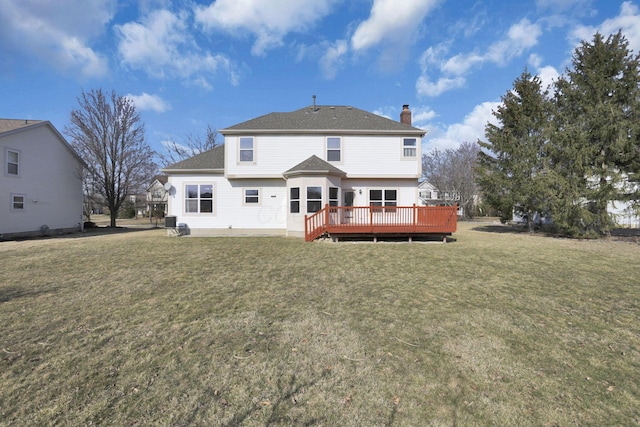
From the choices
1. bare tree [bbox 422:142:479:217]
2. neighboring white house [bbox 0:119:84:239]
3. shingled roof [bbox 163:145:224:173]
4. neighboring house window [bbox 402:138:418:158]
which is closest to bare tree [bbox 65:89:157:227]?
neighboring white house [bbox 0:119:84:239]

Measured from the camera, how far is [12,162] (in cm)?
1582

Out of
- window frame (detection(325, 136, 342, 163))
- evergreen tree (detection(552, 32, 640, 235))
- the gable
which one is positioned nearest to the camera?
evergreen tree (detection(552, 32, 640, 235))

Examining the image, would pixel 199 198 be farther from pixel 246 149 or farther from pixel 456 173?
pixel 456 173

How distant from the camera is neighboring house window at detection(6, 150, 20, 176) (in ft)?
51.2

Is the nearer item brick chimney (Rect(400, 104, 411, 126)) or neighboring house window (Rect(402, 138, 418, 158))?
neighboring house window (Rect(402, 138, 418, 158))

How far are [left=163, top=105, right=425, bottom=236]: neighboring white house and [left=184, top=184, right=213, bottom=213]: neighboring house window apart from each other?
53 mm

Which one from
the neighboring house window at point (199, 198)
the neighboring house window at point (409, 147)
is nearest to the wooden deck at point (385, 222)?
the neighboring house window at point (409, 147)

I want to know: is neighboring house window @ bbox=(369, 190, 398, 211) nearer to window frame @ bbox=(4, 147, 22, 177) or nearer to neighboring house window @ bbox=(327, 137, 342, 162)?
neighboring house window @ bbox=(327, 137, 342, 162)

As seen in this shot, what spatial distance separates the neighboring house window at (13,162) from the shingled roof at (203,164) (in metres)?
8.98

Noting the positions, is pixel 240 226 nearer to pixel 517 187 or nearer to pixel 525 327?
pixel 525 327

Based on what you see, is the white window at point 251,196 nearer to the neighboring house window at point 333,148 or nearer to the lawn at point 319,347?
the neighboring house window at point 333,148

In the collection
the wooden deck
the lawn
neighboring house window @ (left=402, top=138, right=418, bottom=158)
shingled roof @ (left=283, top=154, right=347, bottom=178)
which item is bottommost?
the lawn

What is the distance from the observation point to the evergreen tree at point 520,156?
15164 mm

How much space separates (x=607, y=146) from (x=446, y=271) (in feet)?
42.5
